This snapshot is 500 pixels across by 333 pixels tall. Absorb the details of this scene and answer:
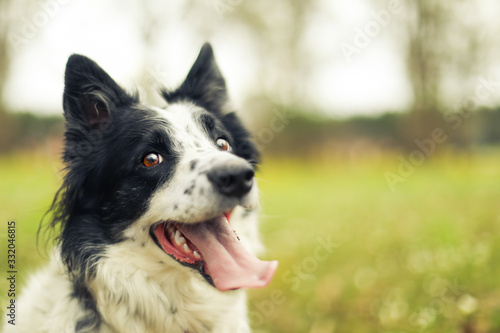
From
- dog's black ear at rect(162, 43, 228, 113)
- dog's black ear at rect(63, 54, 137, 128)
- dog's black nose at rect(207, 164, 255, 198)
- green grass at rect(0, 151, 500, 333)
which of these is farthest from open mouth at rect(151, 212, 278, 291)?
dog's black ear at rect(162, 43, 228, 113)

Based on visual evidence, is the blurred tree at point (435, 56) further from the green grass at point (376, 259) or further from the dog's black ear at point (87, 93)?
the dog's black ear at point (87, 93)

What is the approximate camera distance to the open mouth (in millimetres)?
2605

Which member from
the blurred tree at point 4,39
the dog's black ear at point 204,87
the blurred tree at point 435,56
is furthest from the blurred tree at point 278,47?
the dog's black ear at point 204,87

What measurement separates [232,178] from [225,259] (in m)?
0.57

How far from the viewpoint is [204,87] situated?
3857mm

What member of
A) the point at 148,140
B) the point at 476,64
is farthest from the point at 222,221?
the point at 476,64

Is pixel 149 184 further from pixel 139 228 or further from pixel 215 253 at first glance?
pixel 215 253

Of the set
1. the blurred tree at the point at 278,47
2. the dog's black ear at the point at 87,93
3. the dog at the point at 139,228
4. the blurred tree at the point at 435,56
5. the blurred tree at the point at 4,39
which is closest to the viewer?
the dog at the point at 139,228

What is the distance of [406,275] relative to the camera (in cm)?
468

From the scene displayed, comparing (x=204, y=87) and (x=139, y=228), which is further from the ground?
(x=204, y=87)

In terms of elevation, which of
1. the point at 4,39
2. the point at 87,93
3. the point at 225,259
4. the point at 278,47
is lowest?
the point at 278,47

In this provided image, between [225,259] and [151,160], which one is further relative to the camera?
[151,160]

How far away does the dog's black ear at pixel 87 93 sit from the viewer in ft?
9.63

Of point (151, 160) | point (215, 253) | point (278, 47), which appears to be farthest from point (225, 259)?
point (278, 47)
